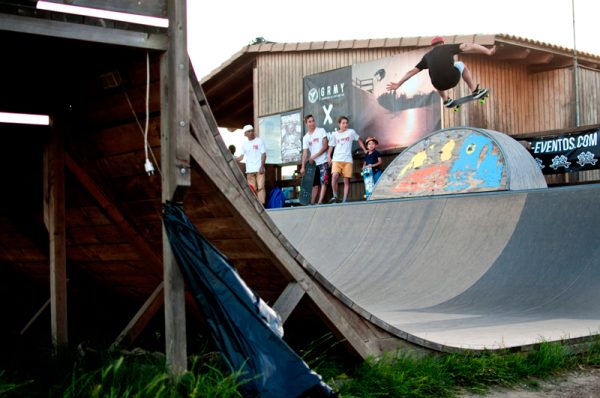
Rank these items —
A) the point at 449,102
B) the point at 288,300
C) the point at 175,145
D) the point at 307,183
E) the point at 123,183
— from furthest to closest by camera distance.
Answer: the point at 307,183
the point at 449,102
the point at 123,183
the point at 288,300
the point at 175,145

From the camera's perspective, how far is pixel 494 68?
14828mm

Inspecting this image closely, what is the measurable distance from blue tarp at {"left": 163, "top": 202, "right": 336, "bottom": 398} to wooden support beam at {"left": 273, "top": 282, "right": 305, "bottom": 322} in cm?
37

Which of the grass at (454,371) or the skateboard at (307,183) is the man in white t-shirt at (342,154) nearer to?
the skateboard at (307,183)

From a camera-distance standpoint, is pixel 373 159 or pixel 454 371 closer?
pixel 454 371

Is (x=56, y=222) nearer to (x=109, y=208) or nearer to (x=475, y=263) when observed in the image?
(x=109, y=208)

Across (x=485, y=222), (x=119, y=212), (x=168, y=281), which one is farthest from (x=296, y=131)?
(x=168, y=281)

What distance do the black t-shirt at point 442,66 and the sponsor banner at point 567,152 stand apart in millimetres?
2599

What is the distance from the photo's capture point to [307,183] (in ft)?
49.7

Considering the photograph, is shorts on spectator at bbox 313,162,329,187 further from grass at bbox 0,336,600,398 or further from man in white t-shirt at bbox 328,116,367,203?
grass at bbox 0,336,600,398

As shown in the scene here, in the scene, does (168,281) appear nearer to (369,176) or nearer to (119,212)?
(119,212)

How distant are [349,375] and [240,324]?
3.81 feet

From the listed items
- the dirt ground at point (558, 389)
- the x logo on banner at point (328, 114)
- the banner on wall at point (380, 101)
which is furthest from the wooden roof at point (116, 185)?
the x logo on banner at point (328, 114)

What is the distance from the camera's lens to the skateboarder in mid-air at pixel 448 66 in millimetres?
13914

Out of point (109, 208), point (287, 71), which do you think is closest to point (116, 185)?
point (109, 208)
